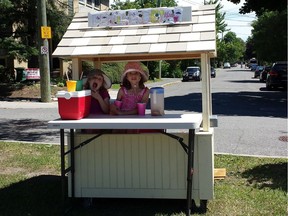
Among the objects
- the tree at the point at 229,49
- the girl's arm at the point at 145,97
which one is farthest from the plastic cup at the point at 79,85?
the tree at the point at 229,49

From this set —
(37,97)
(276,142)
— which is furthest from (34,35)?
(276,142)

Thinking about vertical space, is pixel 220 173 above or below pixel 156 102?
below

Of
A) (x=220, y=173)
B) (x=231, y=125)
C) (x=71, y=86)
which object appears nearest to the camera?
(x=71, y=86)

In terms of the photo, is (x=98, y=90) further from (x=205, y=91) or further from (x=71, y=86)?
(x=205, y=91)

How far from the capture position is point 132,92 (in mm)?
5031

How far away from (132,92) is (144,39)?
0.61m

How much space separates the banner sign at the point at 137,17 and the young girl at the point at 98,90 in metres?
0.62

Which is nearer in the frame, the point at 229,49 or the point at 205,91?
the point at 205,91

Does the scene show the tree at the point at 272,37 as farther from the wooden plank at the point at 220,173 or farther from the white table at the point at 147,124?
the white table at the point at 147,124

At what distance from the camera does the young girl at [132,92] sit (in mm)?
4977

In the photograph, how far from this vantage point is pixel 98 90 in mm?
5117

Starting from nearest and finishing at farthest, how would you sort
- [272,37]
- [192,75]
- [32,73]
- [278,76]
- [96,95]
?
1. [96,95]
2. [32,73]
3. [278,76]
4. [192,75]
5. [272,37]

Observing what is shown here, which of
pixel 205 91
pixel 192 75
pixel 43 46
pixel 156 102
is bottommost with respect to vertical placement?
pixel 192 75

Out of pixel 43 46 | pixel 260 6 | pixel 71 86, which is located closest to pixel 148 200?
pixel 71 86
